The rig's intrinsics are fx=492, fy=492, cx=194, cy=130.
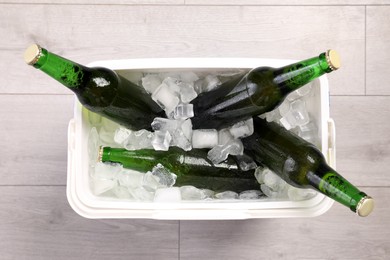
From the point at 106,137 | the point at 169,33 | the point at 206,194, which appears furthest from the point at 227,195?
the point at 169,33

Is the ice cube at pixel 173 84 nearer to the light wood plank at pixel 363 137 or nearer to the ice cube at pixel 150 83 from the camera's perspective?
the ice cube at pixel 150 83

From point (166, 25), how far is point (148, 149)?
449 millimetres

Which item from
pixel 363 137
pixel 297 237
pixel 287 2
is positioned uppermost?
pixel 287 2

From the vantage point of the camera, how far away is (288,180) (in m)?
0.86

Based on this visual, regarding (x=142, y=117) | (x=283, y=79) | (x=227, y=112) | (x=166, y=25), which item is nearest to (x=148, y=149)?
(x=142, y=117)

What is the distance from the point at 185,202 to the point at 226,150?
122mm

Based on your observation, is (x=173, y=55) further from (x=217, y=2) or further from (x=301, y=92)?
(x=301, y=92)

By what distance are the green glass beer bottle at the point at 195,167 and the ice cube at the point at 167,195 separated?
0.05 m

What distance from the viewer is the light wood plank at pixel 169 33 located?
4.11 feet

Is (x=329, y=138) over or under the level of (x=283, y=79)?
under

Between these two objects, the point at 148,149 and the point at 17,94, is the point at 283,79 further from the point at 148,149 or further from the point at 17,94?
the point at 17,94

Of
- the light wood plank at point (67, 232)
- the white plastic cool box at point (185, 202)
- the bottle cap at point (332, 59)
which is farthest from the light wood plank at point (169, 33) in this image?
the bottle cap at point (332, 59)

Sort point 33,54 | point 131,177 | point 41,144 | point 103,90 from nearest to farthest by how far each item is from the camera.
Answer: point 33,54
point 103,90
point 131,177
point 41,144

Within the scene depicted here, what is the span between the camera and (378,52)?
1.28 m
